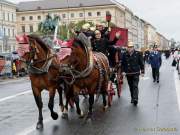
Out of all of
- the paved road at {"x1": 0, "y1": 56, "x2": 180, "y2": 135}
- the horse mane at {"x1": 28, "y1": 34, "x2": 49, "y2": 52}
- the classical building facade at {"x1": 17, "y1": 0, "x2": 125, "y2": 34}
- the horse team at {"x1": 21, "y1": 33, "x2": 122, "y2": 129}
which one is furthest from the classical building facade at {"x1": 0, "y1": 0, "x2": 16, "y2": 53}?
the horse mane at {"x1": 28, "y1": 34, "x2": 49, "y2": 52}

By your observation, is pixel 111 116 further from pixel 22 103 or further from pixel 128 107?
pixel 22 103

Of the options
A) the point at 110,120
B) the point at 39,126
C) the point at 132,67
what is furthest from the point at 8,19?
the point at 39,126

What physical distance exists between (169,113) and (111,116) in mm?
1421

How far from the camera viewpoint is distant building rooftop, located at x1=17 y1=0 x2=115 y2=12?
460 ft

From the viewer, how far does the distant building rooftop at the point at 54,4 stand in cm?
14012

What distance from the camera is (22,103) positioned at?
16312 mm

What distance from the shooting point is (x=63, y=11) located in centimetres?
13925

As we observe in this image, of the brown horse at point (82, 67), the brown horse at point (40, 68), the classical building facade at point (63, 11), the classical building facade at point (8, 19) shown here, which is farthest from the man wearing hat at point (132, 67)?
the classical building facade at point (63, 11)

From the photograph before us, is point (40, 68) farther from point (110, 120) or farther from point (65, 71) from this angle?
point (110, 120)

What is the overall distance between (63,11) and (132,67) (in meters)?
126

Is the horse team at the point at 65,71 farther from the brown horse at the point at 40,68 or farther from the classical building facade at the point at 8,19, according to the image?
the classical building facade at the point at 8,19

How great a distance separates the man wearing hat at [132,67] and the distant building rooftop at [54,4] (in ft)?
406

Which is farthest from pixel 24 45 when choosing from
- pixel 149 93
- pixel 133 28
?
pixel 133 28

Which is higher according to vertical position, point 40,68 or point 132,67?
point 40,68
